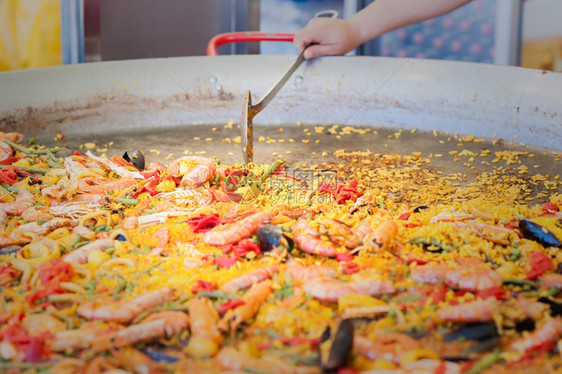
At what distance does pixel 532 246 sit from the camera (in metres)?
1.57

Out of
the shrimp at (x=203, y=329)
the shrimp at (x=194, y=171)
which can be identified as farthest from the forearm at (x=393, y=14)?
the shrimp at (x=203, y=329)

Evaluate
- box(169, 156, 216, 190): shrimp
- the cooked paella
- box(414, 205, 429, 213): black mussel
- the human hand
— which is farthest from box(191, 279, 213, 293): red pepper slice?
the human hand

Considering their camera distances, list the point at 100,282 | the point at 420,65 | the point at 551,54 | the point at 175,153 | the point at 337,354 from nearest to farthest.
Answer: the point at 337,354 → the point at 100,282 → the point at 175,153 → the point at 420,65 → the point at 551,54

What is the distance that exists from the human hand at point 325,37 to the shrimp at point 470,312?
1776 millimetres

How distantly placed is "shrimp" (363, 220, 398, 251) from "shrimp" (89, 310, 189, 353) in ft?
1.76

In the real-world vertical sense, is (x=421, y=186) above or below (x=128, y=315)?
above

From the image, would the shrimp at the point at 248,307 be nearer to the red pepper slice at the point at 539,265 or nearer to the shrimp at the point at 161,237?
the shrimp at the point at 161,237

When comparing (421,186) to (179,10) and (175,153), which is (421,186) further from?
(179,10)

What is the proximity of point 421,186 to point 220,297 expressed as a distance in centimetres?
95

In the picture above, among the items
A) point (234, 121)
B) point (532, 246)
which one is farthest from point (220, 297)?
point (234, 121)

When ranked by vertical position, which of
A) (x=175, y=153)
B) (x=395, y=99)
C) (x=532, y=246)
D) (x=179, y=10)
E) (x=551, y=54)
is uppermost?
(x=179, y=10)

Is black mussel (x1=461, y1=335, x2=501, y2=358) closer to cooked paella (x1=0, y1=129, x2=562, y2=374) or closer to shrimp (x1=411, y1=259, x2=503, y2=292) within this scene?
cooked paella (x1=0, y1=129, x2=562, y2=374)

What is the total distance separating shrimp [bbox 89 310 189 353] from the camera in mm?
1194

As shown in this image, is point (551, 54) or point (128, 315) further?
point (551, 54)
